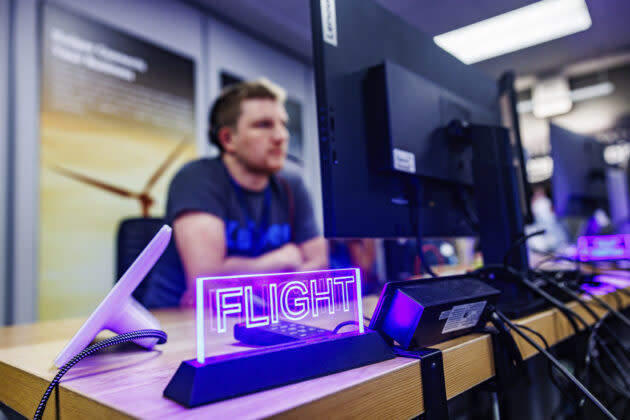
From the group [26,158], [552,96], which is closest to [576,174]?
[26,158]

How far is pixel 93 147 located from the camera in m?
2.14

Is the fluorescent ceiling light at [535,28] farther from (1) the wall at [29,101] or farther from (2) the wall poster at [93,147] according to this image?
(2) the wall poster at [93,147]

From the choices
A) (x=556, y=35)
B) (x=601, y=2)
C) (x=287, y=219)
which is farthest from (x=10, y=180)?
(x=556, y=35)

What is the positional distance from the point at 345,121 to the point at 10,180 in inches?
74.6

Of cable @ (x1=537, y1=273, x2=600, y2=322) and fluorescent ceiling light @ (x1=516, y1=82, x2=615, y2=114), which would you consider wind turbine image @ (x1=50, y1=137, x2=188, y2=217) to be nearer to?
cable @ (x1=537, y1=273, x2=600, y2=322)

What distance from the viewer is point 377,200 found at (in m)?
0.64

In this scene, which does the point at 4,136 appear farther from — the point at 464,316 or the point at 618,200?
the point at 618,200

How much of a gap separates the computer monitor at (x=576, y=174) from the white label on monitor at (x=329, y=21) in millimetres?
1205

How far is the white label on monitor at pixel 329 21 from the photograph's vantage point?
592 millimetres

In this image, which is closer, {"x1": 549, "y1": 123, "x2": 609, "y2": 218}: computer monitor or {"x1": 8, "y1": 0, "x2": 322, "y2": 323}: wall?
{"x1": 549, "y1": 123, "x2": 609, "y2": 218}: computer monitor

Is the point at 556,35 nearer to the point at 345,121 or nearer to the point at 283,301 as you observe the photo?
the point at 345,121

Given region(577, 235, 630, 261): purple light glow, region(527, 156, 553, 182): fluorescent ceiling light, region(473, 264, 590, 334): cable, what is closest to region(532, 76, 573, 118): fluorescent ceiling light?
region(527, 156, 553, 182): fluorescent ceiling light

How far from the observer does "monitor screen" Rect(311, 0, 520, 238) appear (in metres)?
0.59

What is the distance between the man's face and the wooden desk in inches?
45.5
